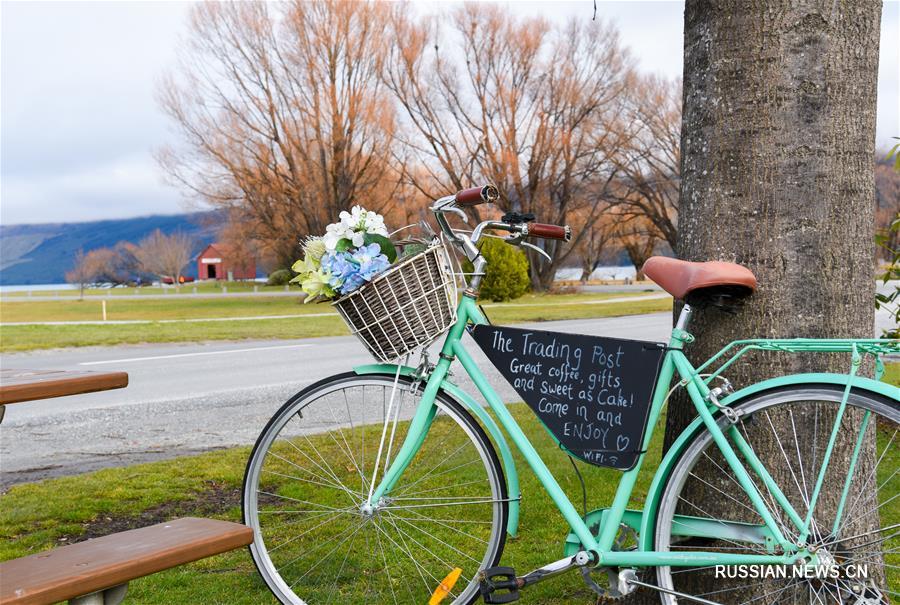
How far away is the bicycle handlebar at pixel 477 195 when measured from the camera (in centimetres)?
262

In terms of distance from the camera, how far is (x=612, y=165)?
38.6 meters

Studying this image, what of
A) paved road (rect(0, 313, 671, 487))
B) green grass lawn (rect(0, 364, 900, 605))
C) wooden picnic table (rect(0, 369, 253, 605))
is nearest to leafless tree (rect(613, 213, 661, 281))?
paved road (rect(0, 313, 671, 487))

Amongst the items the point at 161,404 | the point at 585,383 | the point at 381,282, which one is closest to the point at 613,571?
the point at 585,383

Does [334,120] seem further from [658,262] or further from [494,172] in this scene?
[658,262]

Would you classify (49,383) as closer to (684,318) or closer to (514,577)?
(514,577)

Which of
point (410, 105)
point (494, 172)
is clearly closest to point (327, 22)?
point (410, 105)

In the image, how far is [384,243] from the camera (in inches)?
107

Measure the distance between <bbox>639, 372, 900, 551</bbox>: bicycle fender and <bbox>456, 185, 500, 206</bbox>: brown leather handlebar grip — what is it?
0.97 m

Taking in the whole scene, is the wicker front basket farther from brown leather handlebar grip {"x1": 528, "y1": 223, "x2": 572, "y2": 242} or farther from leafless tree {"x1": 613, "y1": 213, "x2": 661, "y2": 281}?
leafless tree {"x1": 613, "y1": 213, "x2": 661, "y2": 281}

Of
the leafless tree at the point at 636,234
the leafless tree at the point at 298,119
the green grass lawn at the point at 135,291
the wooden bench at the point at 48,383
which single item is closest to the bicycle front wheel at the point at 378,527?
the wooden bench at the point at 48,383

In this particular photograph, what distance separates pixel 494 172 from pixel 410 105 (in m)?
4.64

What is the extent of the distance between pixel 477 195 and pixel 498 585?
1.33m

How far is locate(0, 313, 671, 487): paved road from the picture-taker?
20.6 feet

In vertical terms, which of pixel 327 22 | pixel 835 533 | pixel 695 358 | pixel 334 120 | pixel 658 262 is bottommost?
pixel 835 533
